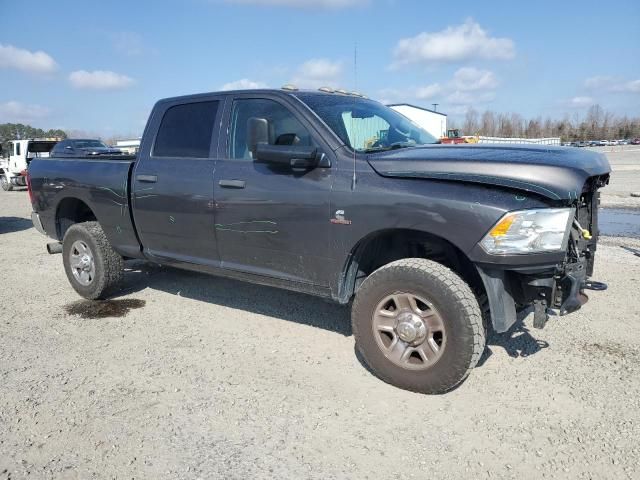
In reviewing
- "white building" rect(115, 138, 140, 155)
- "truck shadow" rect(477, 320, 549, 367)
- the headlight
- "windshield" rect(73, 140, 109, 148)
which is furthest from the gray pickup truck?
"windshield" rect(73, 140, 109, 148)

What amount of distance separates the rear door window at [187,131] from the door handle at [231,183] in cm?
37

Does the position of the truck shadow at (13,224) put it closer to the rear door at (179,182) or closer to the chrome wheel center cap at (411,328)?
the rear door at (179,182)

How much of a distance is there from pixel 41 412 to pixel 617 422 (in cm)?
351

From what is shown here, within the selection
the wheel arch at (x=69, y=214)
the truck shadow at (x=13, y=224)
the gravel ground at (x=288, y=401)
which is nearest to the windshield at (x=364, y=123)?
the gravel ground at (x=288, y=401)

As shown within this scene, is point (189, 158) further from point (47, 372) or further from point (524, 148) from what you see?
point (524, 148)

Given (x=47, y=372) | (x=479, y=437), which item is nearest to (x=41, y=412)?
(x=47, y=372)

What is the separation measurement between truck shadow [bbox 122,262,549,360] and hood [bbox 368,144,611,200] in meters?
1.52

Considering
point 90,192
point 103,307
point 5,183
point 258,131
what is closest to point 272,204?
point 258,131

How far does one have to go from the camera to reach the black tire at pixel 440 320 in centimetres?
A: 313

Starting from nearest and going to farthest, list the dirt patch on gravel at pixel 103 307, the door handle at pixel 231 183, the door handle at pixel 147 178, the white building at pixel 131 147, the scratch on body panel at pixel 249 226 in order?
the scratch on body panel at pixel 249 226 → the door handle at pixel 231 183 → the door handle at pixel 147 178 → the dirt patch on gravel at pixel 103 307 → the white building at pixel 131 147

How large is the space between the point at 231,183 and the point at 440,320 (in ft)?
6.34

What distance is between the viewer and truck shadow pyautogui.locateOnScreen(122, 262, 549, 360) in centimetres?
417

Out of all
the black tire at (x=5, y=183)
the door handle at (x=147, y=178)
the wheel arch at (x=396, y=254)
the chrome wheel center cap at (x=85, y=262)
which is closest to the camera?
the wheel arch at (x=396, y=254)

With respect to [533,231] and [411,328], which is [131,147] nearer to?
[411,328]
